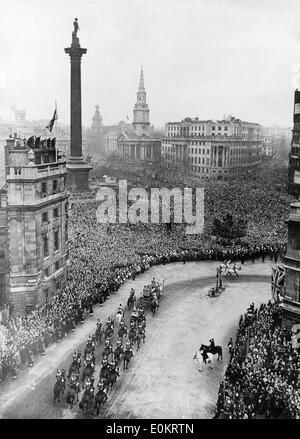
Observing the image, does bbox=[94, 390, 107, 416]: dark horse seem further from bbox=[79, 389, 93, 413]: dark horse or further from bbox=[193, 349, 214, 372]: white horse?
bbox=[193, 349, 214, 372]: white horse

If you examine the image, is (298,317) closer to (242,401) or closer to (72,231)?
(242,401)

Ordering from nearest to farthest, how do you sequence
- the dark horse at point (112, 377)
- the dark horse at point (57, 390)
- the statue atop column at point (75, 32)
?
the dark horse at point (57, 390) → the dark horse at point (112, 377) → the statue atop column at point (75, 32)

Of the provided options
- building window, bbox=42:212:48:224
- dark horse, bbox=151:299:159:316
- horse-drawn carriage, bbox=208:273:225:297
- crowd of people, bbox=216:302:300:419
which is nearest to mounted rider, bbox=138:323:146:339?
dark horse, bbox=151:299:159:316

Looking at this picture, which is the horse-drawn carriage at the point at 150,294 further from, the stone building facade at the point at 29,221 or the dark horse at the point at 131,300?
the stone building facade at the point at 29,221

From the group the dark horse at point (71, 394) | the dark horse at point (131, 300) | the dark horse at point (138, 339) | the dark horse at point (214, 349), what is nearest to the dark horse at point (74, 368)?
the dark horse at point (71, 394)
